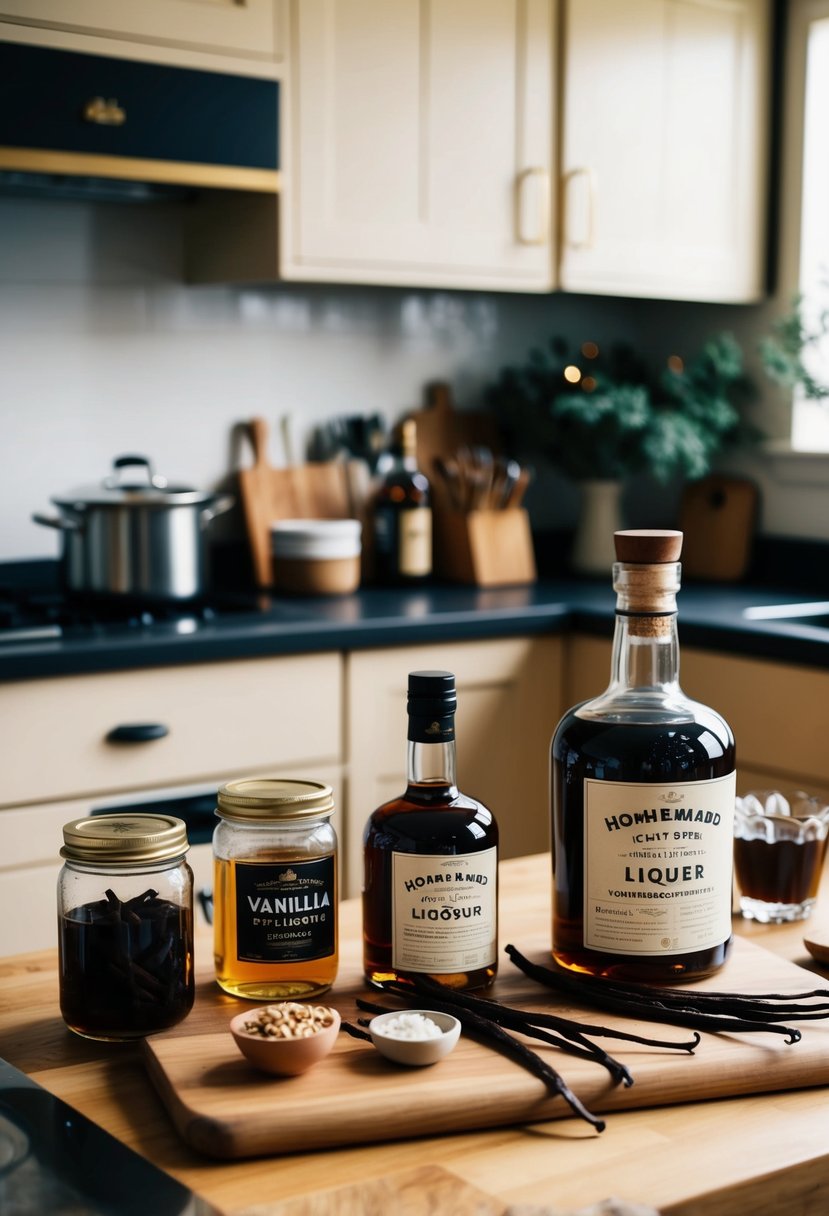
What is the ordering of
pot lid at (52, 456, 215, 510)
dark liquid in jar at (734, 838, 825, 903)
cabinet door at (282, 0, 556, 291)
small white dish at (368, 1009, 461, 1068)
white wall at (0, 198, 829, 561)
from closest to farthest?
small white dish at (368, 1009, 461, 1068), dark liquid in jar at (734, 838, 825, 903), pot lid at (52, 456, 215, 510), cabinet door at (282, 0, 556, 291), white wall at (0, 198, 829, 561)

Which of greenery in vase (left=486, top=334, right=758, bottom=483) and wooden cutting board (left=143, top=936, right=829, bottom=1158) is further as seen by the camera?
greenery in vase (left=486, top=334, right=758, bottom=483)

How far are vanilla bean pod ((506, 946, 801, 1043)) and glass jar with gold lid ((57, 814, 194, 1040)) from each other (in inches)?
9.2

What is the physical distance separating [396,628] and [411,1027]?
1658mm

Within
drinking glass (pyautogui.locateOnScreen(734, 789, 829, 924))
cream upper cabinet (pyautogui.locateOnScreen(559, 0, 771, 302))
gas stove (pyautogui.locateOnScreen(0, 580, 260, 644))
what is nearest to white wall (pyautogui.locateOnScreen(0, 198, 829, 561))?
gas stove (pyautogui.locateOnScreen(0, 580, 260, 644))

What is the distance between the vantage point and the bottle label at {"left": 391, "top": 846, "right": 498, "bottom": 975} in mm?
883

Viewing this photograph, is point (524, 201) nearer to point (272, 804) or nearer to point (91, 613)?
point (91, 613)

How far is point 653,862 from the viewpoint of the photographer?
896 mm

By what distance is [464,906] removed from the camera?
2.91 ft

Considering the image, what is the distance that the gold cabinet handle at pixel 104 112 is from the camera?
233 centimetres

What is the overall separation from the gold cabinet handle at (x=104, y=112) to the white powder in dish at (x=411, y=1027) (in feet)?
6.19

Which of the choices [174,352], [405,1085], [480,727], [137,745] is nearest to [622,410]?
[480,727]

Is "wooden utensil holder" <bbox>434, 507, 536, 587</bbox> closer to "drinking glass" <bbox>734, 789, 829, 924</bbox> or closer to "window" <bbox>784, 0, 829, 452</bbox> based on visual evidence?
"window" <bbox>784, 0, 829, 452</bbox>

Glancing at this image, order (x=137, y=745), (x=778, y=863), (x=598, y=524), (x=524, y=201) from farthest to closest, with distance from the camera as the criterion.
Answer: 1. (x=598, y=524)
2. (x=524, y=201)
3. (x=137, y=745)
4. (x=778, y=863)

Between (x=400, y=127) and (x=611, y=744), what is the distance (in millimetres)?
Answer: 2045
